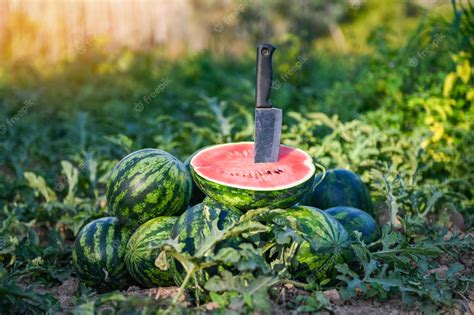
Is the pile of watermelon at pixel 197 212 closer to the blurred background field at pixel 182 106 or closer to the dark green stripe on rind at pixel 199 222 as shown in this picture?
the dark green stripe on rind at pixel 199 222

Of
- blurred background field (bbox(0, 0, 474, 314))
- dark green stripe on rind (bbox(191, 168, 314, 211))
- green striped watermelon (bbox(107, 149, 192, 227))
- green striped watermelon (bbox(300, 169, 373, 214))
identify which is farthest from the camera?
blurred background field (bbox(0, 0, 474, 314))

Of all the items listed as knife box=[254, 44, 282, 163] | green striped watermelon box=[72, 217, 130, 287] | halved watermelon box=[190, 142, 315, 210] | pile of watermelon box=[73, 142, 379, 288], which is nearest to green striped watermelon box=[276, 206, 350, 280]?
pile of watermelon box=[73, 142, 379, 288]

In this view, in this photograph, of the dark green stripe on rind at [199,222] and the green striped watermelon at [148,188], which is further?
the green striped watermelon at [148,188]

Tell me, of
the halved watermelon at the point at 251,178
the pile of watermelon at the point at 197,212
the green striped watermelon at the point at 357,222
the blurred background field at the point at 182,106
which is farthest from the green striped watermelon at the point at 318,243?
the blurred background field at the point at 182,106

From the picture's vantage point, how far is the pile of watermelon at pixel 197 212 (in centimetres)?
260

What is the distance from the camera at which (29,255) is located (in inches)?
131

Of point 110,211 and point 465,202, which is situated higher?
point 110,211

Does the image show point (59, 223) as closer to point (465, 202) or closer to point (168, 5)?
point (465, 202)

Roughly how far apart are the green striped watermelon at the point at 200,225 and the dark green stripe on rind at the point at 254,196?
45 mm

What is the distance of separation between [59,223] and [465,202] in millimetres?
2704

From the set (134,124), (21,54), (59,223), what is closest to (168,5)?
(21,54)

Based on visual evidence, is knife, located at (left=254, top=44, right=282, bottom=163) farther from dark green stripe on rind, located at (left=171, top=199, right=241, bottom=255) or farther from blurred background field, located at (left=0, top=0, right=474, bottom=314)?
blurred background field, located at (left=0, top=0, right=474, bottom=314)

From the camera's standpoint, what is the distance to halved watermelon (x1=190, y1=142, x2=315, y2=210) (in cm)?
266

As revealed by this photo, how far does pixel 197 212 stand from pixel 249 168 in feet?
1.31
